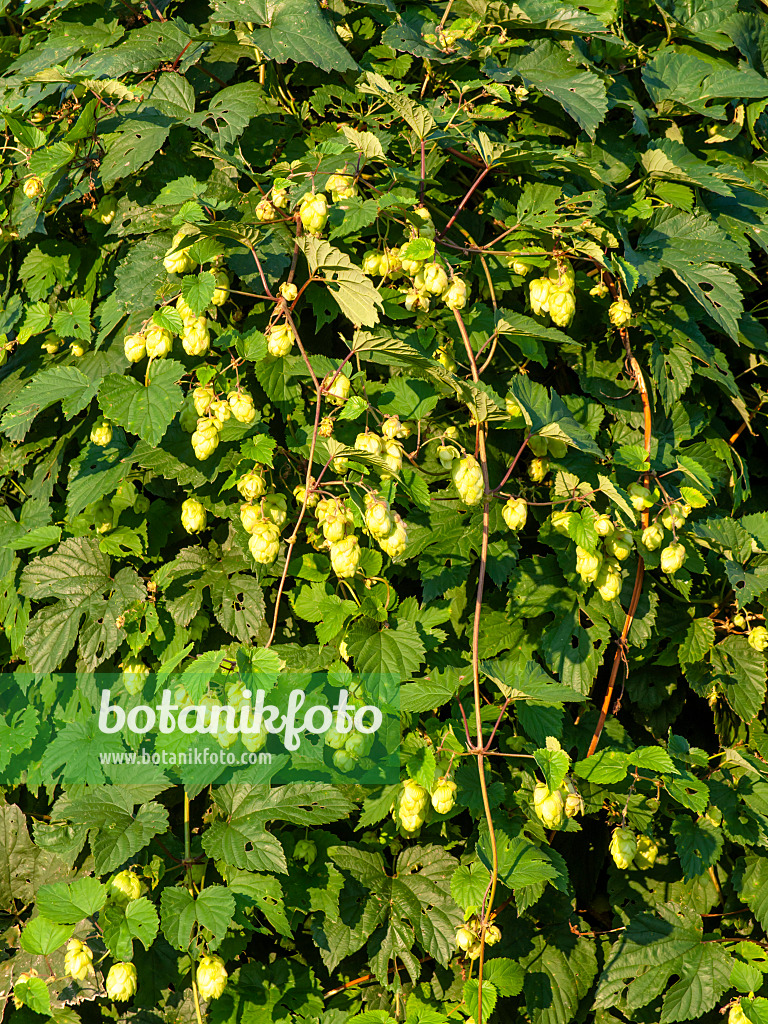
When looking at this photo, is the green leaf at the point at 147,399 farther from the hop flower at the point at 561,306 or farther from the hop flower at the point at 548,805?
the hop flower at the point at 548,805

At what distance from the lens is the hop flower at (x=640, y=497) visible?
2.17m

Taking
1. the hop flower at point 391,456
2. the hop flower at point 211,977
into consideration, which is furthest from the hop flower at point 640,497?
the hop flower at point 211,977

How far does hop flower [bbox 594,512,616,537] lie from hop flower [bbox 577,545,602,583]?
0.06 metres

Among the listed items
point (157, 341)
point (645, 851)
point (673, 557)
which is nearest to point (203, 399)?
point (157, 341)

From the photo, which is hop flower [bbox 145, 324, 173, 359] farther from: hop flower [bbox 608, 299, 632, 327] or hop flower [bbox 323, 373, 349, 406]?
hop flower [bbox 608, 299, 632, 327]

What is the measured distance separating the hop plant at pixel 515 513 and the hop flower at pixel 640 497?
33 centimetres

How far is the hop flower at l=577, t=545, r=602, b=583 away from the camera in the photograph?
2020 millimetres

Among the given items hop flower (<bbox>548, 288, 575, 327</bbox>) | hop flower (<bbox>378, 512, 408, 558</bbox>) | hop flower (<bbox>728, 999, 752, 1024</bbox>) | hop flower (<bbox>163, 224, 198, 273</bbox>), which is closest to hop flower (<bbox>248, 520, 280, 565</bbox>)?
hop flower (<bbox>378, 512, 408, 558</bbox>)

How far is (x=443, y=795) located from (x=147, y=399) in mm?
1190

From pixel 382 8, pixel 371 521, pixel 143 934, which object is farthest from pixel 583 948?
pixel 382 8

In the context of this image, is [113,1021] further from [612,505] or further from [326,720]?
[612,505]

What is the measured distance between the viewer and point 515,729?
2.26 metres

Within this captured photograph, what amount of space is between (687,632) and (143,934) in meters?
1.67

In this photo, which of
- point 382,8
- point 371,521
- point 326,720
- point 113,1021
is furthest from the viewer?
point 382,8
